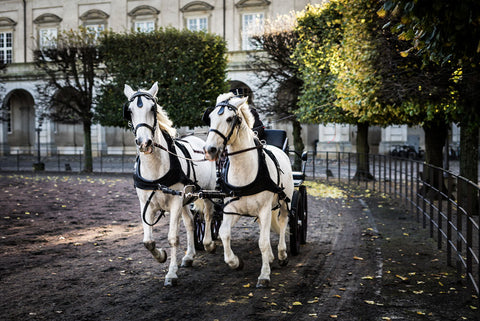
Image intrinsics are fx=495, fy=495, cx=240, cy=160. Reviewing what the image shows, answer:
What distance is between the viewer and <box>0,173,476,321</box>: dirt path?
17.5 feet

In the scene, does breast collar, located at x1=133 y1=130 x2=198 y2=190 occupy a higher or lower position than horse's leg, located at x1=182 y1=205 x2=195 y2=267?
higher

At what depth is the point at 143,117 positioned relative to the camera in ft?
19.8

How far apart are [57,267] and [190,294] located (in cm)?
251

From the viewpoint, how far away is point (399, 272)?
7055mm

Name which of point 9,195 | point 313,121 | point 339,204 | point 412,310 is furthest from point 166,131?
point 313,121

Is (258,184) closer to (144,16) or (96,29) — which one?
(144,16)

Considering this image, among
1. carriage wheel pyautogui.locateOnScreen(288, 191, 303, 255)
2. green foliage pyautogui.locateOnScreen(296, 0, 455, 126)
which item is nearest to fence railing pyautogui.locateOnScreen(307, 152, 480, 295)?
green foliage pyautogui.locateOnScreen(296, 0, 455, 126)

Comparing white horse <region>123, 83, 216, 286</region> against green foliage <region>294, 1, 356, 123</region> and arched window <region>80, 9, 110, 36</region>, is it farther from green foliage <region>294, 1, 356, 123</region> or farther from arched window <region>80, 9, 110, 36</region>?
arched window <region>80, 9, 110, 36</region>

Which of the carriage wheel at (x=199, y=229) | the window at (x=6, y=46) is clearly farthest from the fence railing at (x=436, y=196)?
the window at (x=6, y=46)

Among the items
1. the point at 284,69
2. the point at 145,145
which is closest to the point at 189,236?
the point at 145,145

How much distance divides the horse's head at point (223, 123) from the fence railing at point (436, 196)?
2.86 meters

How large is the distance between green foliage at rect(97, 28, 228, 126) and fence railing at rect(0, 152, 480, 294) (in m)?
5.09

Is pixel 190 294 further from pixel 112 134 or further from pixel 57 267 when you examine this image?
pixel 112 134

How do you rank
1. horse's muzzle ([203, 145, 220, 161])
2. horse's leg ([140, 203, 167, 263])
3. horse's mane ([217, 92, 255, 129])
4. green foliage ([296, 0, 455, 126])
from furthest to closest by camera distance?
1. green foliage ([296, 0, 455, 126])
2. horse's leg ([140, 203, 167, 263])
3. horse's mane ([217, 92, 255, 129])
4. horse's muzzle ([203, 145, 220, 161])
